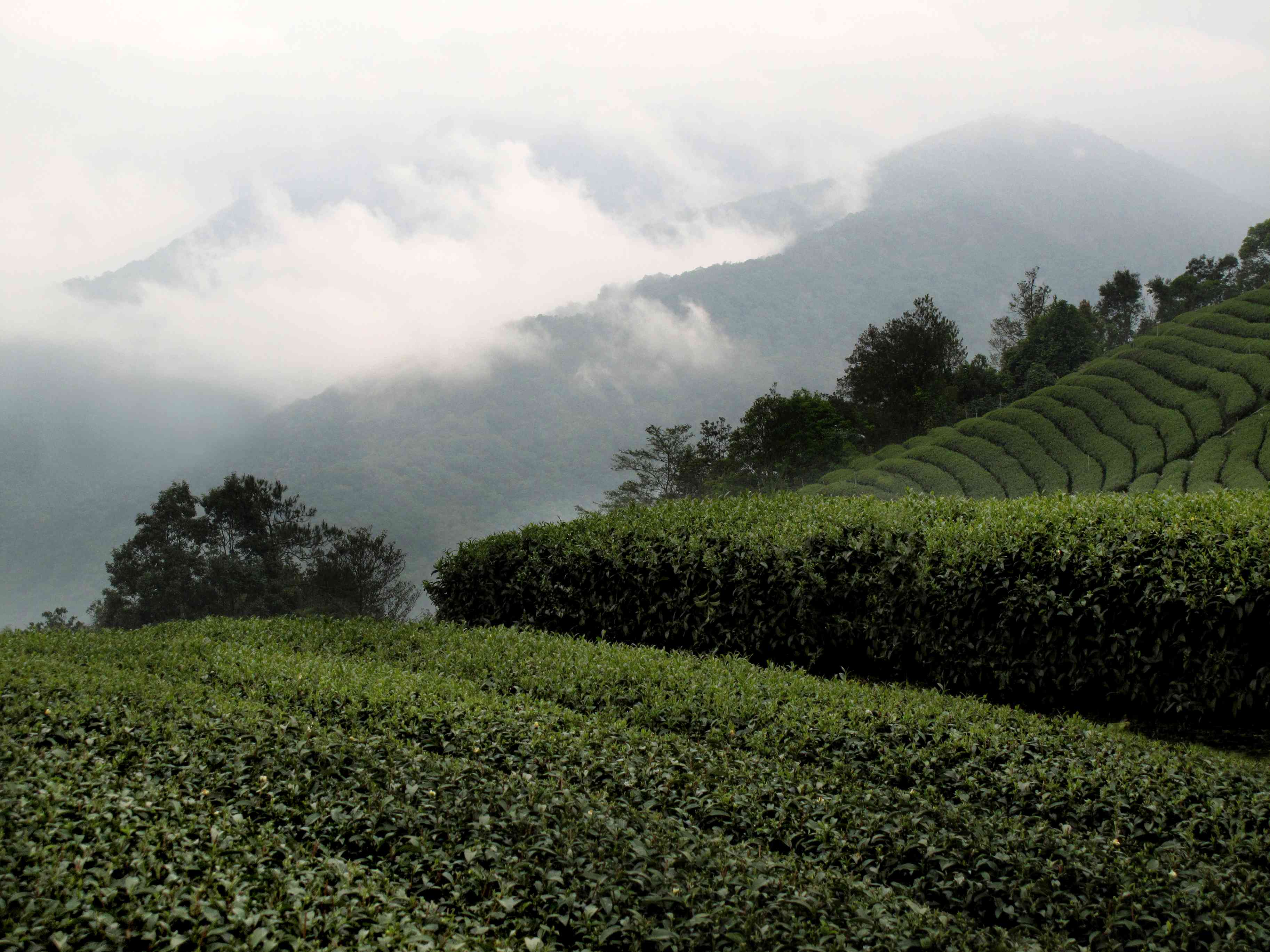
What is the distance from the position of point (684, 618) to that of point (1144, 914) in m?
4.79

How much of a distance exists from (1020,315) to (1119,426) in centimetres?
1737

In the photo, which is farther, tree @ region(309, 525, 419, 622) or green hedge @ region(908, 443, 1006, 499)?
tree @ region(309, 525, 419, 622)

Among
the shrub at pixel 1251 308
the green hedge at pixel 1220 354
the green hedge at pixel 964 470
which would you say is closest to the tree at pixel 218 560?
the green hedge at pixel 964 470

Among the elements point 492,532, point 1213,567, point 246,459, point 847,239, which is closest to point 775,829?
point 1213,567

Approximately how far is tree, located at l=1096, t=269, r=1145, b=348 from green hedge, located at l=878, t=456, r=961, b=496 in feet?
49.4

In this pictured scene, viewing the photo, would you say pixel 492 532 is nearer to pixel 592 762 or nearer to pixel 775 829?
pixel 592 762

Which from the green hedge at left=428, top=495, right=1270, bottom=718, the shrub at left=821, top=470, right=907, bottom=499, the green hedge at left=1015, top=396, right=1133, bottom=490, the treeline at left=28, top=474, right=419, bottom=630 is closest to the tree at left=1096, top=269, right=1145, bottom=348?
the green hedge at left=1015, top=396, right=1133, bottom=490

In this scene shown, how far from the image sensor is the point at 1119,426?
771 inches

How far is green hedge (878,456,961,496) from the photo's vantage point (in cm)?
1938

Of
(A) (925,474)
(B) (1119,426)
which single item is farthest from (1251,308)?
(A) (925,474)

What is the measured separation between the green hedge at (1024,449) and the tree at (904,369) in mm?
3854

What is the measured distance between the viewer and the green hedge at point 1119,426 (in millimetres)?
18094

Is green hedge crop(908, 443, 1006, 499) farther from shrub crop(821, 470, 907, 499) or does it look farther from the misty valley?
the misty valley

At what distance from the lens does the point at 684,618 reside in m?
7.46
